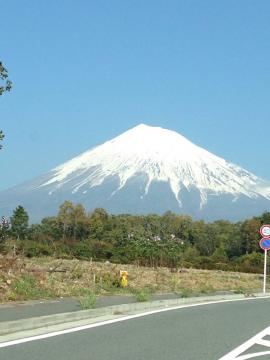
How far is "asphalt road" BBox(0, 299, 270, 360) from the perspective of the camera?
907cm

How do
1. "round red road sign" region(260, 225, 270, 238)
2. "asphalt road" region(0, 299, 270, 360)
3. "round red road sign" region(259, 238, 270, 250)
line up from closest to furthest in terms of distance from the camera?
"asphalt road" region(0, 299, 270, 360)
"round red road sign" region(259, 238, 270, 250)
"round red road sign" region(260, 225, 270, 238)

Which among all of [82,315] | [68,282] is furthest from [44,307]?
[68,282]

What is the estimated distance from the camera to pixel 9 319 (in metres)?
11.2

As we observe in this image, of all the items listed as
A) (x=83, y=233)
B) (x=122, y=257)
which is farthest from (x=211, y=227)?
(x=122, y=257)

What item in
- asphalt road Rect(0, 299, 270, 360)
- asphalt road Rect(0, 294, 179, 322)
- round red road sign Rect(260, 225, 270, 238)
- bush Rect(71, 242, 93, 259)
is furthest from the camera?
bush Rect(71, 242, 93, 259)

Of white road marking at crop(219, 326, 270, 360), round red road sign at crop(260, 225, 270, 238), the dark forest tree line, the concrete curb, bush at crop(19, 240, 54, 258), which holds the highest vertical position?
the dark forest tree line

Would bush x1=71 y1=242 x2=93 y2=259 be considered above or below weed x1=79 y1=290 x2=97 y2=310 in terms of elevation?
above

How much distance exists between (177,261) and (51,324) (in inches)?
976

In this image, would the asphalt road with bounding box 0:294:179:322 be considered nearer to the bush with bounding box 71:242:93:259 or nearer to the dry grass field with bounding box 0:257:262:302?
the dry grass field with bounding box 0:257:262:302

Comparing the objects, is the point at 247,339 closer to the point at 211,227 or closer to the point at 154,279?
the point at 154,279

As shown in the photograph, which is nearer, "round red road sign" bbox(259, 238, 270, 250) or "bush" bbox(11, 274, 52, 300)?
"bush" bbox(11, 274, 52, 300)

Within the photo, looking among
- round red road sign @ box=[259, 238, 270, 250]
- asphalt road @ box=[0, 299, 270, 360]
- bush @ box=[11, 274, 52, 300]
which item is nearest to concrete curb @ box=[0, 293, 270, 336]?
asphalt road @ box=[0, 299, 270, 360]

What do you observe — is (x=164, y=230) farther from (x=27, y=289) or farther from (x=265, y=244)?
(x=27, y=289)

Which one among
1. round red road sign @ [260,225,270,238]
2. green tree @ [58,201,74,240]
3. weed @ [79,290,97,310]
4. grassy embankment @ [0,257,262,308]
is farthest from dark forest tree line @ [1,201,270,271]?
weed @ [79,290,97,310]
